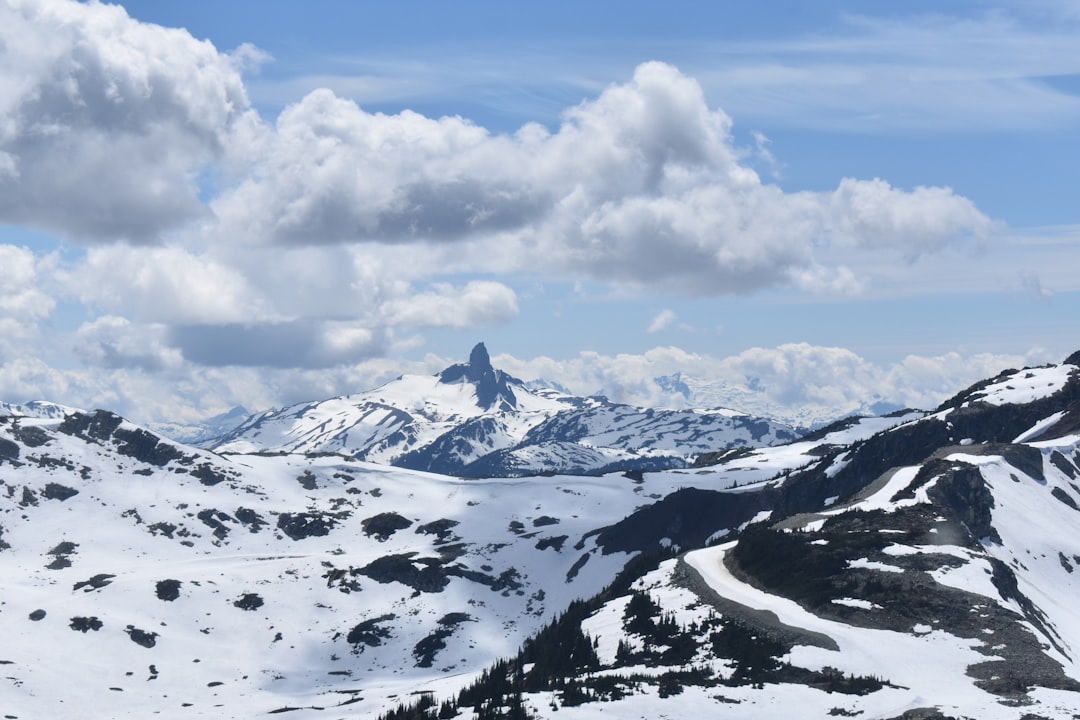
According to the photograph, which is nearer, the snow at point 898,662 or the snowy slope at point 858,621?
the snow at point 898,662

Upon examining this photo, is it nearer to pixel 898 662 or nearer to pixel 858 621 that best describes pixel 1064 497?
pixel 858 621

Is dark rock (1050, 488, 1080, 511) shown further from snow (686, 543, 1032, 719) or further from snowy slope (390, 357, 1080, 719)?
snow (686, 543, 1032, 719)

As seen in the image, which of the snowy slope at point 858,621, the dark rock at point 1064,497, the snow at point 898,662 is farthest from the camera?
the dark rock at point 1064,497

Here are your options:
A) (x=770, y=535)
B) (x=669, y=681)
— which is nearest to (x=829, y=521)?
(x=770, y=535)

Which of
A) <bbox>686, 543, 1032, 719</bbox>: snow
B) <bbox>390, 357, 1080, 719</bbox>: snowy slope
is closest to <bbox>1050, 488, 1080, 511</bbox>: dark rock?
<bbox>390, 357, 1080, 719</bbox>: snowy slope

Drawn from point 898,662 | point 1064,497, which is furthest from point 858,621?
point 1064,497

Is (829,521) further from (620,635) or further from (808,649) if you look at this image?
(808,649)

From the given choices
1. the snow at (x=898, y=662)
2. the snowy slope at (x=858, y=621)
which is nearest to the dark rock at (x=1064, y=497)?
the snowy slope at (x=858, y=621)

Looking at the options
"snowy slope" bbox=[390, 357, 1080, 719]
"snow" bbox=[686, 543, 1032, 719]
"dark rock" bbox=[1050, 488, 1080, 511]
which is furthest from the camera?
"dark rock" bbox=[1050, 488, 1080, 511]

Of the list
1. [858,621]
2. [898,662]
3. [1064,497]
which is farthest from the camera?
[1064,497]

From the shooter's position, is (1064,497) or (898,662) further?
(1064,497)

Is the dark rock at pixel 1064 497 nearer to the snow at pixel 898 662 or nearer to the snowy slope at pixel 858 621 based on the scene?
the snowy slope at pixel 858 621

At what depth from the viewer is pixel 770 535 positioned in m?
151

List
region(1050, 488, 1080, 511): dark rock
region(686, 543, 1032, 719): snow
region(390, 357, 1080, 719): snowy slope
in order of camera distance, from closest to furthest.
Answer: region(686, 543, 1032, 719): snow < region(390, 357, 1080, 719): snowy slope < region(1050, 488, 1080, 511): dark rock
